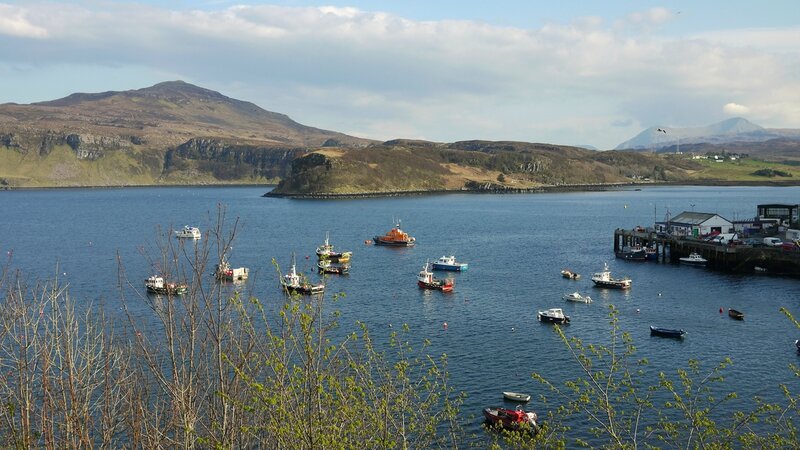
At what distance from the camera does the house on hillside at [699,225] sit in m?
102

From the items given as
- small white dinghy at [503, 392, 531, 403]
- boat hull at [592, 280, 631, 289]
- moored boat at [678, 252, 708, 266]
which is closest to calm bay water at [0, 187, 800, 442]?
small white dinghy at [503, 392, 531, 403]

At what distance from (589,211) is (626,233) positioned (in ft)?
272

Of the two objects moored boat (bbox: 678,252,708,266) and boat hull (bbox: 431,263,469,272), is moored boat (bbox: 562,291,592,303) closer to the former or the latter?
boat hull (bbox: 431,263,469,272)

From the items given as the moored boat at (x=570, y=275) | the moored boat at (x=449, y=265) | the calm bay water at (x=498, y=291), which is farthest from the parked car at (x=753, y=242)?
the moored boat at (x=449, y=265)

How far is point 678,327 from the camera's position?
5775 cm

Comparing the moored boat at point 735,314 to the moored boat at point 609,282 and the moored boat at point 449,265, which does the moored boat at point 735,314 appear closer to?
the moored boat at point 609,282

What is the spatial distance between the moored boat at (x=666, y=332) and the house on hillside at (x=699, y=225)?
51.5 meters

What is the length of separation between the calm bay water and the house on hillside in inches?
435

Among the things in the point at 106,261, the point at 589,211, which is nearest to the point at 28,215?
the point at 106,261

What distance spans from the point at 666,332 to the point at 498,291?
22633mm

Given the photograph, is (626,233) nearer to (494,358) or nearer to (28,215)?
(494,358)

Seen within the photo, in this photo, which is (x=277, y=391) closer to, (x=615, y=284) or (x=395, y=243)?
(x=615, y=284)

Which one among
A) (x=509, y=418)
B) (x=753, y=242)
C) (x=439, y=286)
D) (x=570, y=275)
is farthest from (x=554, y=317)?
(x=753, y=242)

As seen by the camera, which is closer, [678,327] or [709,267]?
[678,327]
